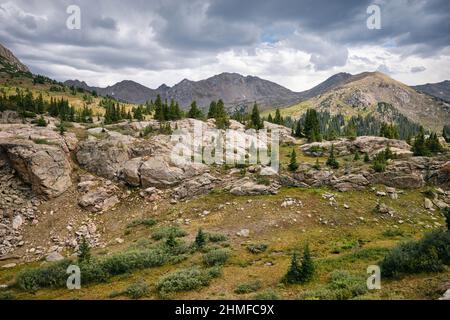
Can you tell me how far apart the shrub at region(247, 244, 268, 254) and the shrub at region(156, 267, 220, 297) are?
622cm

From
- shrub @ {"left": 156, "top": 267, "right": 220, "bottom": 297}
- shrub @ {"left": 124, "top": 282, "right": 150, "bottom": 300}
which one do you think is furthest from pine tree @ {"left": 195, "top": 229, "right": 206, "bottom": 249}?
shrub @ {"left": 124, "top": 282, "right": 150, "bottom": 300}

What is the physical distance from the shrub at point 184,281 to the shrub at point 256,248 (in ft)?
20.4

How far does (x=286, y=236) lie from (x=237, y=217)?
275 inches

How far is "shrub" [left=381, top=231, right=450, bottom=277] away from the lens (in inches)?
762

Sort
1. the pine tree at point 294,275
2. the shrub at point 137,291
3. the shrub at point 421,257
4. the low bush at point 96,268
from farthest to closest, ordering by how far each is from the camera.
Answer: the low bush at point 96,268
the pine tree at point 294,275
the shrub at point 137,291
the shrub at point 421,257

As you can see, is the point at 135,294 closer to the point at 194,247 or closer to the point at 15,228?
the point at 194,247

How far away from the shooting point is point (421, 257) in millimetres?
19953

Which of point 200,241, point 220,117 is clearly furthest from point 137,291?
point 220,117

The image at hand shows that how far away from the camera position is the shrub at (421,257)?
19362 mm

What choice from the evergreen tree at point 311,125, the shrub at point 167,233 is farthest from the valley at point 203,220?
the evergreen tree at point 311,125

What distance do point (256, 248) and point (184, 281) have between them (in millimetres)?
9678

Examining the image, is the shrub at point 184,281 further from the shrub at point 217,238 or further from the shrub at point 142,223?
the shrub at point 142,223

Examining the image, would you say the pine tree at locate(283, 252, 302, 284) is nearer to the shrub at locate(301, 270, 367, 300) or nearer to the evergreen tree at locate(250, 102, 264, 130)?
the shrub at locate(301, 270, 367, 300)
